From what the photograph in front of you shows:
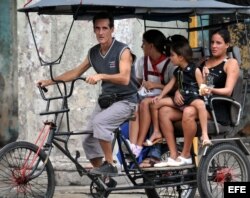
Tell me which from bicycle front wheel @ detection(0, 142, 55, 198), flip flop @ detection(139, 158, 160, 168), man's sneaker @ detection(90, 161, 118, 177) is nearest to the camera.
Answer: bicycle front wheel @ detection(0, 142, 55, 198)

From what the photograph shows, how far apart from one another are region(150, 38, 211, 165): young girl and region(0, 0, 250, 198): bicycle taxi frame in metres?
0.18

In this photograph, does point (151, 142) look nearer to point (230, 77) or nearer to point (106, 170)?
point (106, 170)

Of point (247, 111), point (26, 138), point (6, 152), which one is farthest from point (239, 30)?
point (6, 152)

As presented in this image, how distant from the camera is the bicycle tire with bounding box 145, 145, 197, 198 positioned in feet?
24.4

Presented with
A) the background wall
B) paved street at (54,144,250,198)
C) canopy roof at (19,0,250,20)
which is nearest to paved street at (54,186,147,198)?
paved street at (54,144,250,198)

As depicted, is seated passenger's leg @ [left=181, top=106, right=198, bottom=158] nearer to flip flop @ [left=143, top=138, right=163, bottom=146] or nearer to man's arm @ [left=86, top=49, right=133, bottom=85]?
flip flop @ [left=143, top=138, right=163, bottom=146]

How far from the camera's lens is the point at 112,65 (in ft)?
22.2

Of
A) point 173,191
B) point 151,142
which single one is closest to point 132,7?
point 151,142

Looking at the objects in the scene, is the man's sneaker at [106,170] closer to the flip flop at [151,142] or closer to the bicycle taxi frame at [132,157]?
the bicycle taxi frame at [132,157]

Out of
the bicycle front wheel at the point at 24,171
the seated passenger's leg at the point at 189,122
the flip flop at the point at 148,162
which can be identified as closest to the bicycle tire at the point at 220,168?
the seated passenger's leg at the point at 189,122

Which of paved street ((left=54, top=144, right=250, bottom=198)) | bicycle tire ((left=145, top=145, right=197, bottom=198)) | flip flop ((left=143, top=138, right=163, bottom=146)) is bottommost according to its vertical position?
paved street ((left=54, top=144, right=250, bottom=198))

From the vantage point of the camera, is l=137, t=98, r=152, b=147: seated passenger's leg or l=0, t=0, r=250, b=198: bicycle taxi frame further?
l=137, t=98, r=152, b=147: seated passenger's leg

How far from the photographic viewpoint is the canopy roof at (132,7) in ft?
21.5

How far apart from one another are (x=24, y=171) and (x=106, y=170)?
713 millimetres
